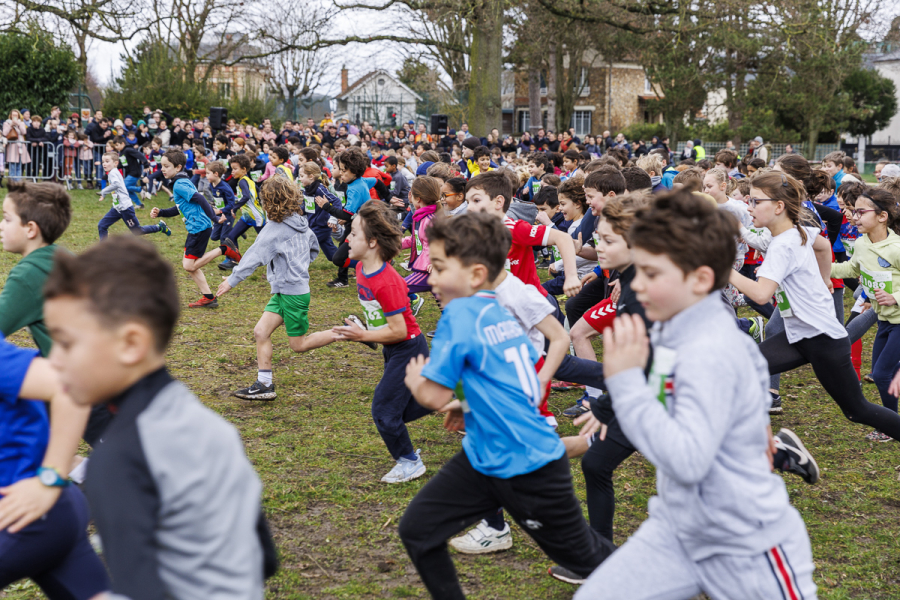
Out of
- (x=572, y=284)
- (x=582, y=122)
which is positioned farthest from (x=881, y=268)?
(x=582, y=122)

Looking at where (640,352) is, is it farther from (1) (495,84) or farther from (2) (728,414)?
(1) (495,84)

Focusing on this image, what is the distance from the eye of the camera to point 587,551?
9.86 feet

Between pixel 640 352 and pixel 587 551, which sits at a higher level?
pixel 640 352

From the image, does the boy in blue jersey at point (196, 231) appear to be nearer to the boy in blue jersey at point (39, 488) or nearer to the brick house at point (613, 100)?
the boy in blue jersey at point (39, 488)

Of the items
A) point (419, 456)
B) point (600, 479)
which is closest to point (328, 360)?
point (419, 456)

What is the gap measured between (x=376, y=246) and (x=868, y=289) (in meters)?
3.54

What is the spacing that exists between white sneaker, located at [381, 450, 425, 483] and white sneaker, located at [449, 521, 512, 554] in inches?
34.0

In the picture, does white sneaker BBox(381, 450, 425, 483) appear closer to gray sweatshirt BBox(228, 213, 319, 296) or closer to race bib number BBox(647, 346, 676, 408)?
gray sweatshirt BBox(228, 213, 319, 296)

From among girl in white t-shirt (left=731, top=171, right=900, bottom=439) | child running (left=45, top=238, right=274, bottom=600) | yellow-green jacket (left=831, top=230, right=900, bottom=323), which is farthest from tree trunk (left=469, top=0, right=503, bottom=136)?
child running (left=45, top=238, right=274, bottom=600)

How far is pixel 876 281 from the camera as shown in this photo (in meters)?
5.57

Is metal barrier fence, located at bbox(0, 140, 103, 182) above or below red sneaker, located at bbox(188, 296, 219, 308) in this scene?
above

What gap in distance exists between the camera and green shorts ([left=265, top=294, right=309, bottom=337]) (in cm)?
646

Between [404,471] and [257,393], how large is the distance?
2081 mm

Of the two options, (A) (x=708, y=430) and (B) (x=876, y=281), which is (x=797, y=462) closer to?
(A) (x=708, y=430)
